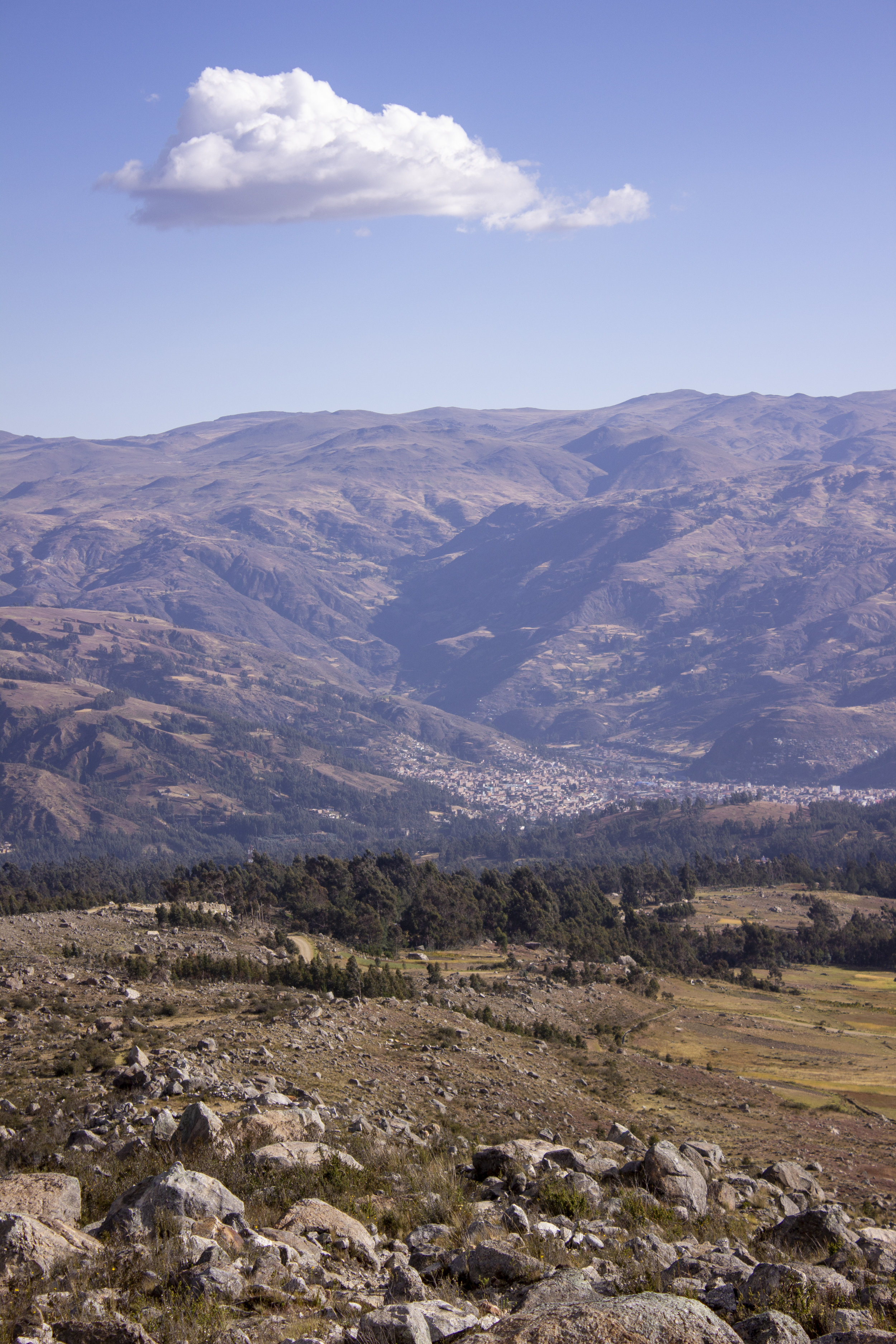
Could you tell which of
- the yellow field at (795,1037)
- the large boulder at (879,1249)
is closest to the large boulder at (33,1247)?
the large boulder at (879,1249)

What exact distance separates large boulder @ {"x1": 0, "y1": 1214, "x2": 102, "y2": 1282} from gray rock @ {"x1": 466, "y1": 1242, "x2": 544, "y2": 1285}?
4606mm

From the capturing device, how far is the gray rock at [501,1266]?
11797 millimetres

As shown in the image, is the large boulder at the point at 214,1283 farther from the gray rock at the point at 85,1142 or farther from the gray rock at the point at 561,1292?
the gray rock at the point at 85,1142

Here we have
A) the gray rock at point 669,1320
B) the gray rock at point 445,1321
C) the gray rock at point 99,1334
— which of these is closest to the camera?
the gray rock at point 669,1320

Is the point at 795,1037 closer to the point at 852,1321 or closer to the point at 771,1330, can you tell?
the point at 852,1321

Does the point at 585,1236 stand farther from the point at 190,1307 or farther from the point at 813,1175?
the point at 813,1175

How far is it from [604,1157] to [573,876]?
133125 mm

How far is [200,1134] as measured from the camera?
16047 millimetres

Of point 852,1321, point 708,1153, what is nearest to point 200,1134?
point 852,1321

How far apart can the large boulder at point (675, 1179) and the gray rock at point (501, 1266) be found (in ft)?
21.8

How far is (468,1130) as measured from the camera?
2406 centimetres

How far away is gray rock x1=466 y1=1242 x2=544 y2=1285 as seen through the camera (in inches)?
464

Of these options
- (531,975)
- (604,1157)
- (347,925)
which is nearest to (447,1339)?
(604,1157)

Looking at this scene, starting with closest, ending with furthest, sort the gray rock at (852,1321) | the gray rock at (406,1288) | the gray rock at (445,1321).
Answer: the gray rock at (445,1321), the gray rock at (852,1321), the gray rock at (406,1288)
